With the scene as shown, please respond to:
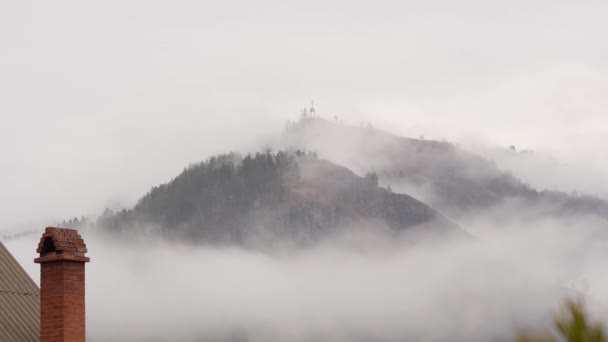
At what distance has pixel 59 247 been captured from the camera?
24625 mm

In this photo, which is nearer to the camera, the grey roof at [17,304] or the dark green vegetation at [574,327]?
the dark green vegetation at [574,327]

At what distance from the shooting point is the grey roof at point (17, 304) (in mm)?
26219

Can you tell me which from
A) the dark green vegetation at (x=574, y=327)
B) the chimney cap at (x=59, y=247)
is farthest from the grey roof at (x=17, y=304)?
the dark green vegetation at (x=574, y=327)

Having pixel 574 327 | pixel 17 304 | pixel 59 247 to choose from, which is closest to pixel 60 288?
pixel 59 247

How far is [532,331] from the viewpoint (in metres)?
13.4

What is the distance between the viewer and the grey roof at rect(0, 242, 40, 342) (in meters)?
26.2

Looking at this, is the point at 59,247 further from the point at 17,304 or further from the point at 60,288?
the point at 17,304

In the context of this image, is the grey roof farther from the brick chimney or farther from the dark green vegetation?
the dark green vegetation

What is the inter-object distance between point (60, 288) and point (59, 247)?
874 mm

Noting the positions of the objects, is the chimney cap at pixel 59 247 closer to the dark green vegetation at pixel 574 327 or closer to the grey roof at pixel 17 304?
the grey roof at pixel 17 304

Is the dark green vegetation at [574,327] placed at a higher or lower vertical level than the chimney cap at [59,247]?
lower

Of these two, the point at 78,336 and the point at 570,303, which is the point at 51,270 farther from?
the point at 570,303

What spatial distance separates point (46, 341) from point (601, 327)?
1504cm

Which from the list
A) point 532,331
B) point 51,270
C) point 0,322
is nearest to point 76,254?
point 51,270
